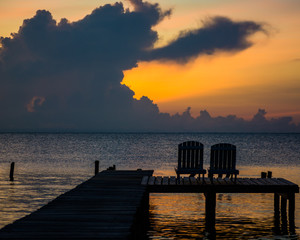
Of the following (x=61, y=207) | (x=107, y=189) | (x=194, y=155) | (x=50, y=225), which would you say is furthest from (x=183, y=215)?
(x=50, y=225)

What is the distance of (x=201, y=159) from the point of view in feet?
56.3

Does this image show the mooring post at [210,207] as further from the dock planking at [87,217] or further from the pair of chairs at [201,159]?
the dock planking at [87,217]

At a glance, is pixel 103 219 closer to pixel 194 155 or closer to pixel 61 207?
pixel 61 207

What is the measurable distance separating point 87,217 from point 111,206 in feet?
5.25

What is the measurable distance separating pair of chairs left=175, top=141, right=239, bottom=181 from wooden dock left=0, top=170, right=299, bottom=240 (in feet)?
1.20

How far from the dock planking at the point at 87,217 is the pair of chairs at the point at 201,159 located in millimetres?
1816

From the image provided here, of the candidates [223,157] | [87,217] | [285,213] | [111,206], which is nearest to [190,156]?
[223,157]

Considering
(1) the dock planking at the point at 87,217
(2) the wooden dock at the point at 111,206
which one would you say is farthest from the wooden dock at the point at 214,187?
(1) the dock planking at the point at 87,217

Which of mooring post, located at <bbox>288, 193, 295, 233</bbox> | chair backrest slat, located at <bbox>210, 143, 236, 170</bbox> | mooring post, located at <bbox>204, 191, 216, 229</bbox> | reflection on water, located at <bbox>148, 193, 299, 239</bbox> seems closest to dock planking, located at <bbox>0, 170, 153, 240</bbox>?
reflection on water, located at <bbox>148, 193, 299, 239</bbox>

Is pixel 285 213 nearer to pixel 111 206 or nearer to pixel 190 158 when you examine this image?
pixel 190 158

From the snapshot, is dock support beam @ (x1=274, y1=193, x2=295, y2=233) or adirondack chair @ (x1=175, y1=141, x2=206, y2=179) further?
adirondack chair @ (x1=175, y1=141, x2=206, y2=179)

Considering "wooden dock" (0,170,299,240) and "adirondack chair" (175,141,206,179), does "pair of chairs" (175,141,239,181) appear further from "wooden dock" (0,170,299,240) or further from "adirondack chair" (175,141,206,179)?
"wooden dock" (0,170,299,240)

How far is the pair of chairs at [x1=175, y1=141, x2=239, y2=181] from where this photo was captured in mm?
17062

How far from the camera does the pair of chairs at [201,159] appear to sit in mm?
17062
